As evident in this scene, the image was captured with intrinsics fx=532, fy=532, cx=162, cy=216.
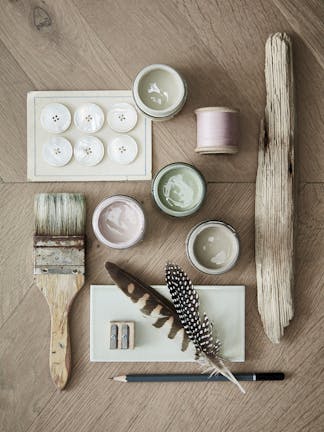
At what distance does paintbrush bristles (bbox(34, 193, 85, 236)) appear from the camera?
946 mm

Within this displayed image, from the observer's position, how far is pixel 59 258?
0.95 meters

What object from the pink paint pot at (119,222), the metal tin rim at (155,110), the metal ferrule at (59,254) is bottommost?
the metal ferrule at (59,254)

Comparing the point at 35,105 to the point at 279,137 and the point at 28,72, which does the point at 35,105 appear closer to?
the point at 28,72

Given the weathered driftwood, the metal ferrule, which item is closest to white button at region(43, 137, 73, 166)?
the metal ferrule

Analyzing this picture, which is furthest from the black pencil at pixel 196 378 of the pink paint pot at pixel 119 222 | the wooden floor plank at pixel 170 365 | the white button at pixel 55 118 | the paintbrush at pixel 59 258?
the white button at pixel 55 118

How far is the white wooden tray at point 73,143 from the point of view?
3.17ft

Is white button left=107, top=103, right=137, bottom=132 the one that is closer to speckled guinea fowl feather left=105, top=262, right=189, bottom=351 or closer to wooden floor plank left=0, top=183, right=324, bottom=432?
wooden floor plank left=0, top=183, right=324, bottom=432

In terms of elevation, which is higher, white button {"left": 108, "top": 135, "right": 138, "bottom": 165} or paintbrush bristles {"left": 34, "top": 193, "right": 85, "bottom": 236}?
white button {"left": 108, "top": 135, "right": 138, "bottom": 165}

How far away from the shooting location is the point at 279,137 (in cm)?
94

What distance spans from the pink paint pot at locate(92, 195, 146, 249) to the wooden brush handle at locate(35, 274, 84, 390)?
0.09 meters

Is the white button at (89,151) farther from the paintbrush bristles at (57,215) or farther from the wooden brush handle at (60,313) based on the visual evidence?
the wooden brush handle at (60,313)

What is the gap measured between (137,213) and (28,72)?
0.33 meters

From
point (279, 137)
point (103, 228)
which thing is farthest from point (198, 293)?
point (279, 137)

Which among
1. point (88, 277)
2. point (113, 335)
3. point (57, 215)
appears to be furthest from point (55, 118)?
point (113, 335)
